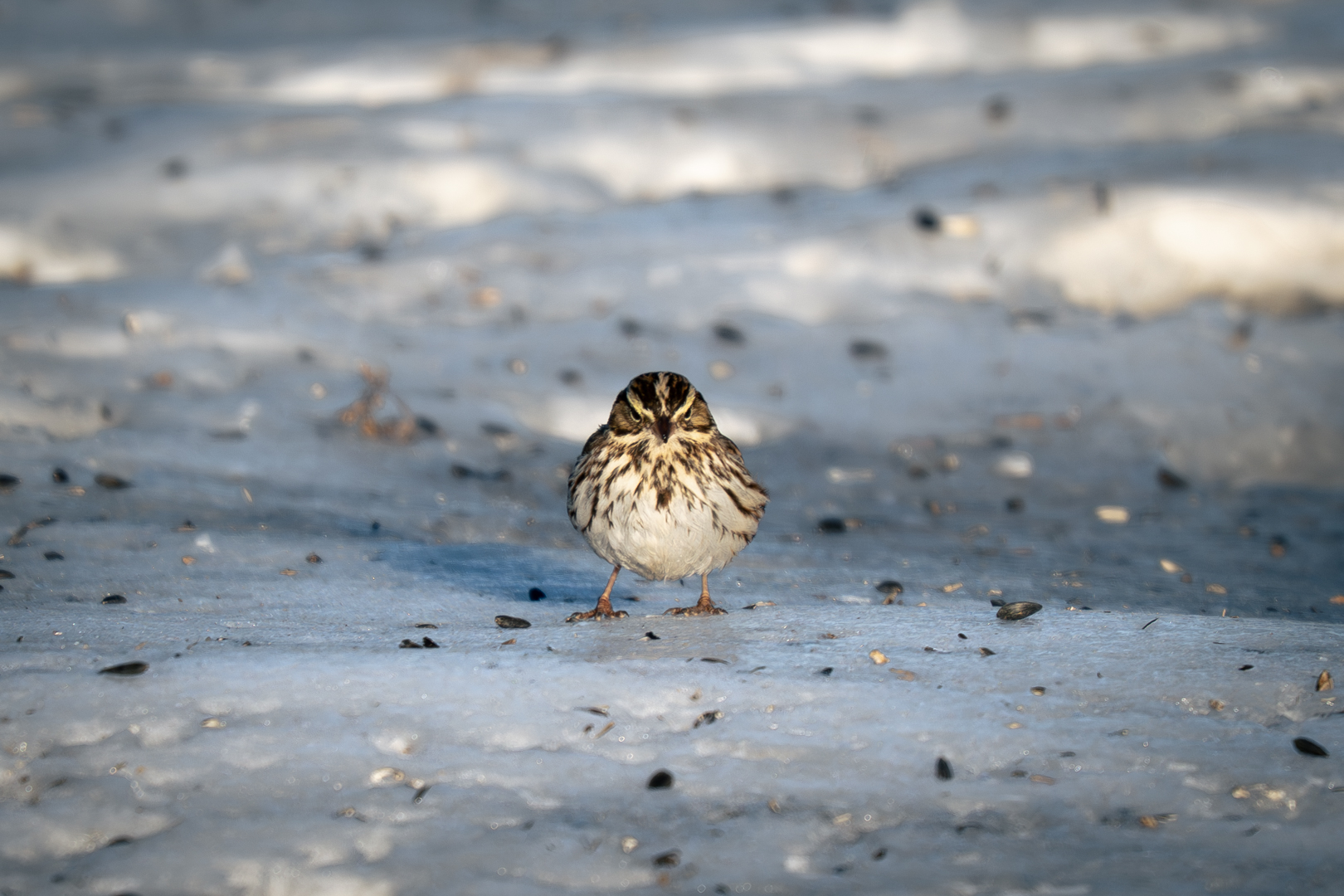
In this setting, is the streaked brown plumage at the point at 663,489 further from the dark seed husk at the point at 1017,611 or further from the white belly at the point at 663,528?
the dark seed husk at the point at 1017,611

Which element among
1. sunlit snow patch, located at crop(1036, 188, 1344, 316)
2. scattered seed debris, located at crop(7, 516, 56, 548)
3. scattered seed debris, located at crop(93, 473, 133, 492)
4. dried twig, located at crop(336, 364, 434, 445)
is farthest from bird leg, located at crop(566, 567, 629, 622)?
sunlit snow patch, located at crop(1036, 188, 1344, 316)

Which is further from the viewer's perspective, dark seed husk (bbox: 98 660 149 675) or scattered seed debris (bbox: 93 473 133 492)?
scattered seed debris (bbox: 93 473 133 492)

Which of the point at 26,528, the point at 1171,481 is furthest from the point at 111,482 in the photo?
the point at 1171,481

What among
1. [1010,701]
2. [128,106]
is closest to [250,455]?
[1010,701]

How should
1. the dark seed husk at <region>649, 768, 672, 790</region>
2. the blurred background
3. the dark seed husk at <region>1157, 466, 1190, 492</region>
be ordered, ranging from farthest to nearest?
1. the dark seed husk at <region>1157, 466, 1190, 492</region>
2. the blurred background
3. the dark seed husk at <region>649, 768, 672, 790</region>

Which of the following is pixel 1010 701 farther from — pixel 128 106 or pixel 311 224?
pixel 128 106

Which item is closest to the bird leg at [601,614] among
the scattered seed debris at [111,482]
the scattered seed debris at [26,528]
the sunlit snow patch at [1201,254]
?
the scattered seed debris at [26,528]

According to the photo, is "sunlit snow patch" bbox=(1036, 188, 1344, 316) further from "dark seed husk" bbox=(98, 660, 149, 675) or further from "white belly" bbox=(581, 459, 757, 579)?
"dark seed husk" bbox=(98, 660, 149, 675)
